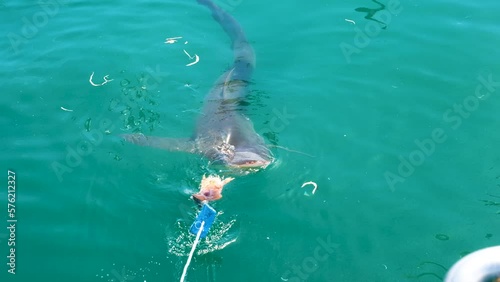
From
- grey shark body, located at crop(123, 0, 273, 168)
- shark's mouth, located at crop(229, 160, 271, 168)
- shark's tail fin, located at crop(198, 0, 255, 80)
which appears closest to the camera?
shark's mouth, located at crop(229, 160, 271, 168)

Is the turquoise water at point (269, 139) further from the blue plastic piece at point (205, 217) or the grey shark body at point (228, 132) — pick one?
the blue plastic piece at point (205, 217)

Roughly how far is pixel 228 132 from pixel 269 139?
0.66m

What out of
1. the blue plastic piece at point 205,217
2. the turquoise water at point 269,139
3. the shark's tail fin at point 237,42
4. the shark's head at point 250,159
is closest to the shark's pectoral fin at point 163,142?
the turquoise water at point 269,139

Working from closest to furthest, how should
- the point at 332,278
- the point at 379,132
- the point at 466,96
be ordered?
the point at 332,278
the point at 379,132
the point at 466,96

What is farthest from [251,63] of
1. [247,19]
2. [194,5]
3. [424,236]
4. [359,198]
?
[424,236]

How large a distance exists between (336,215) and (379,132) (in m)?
1.86

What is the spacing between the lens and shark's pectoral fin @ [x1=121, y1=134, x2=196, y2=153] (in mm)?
8016

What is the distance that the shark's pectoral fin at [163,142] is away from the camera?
8016 millimetres

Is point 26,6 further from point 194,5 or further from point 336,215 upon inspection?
point 336,215

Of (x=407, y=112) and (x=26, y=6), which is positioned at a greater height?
(x=26, y=6)

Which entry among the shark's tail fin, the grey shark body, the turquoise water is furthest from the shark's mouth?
the shark's tail fin

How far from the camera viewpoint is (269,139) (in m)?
8.24

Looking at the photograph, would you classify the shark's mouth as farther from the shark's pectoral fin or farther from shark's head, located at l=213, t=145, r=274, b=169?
the shark's pectoral fin

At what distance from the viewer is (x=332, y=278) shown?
20.5ft
